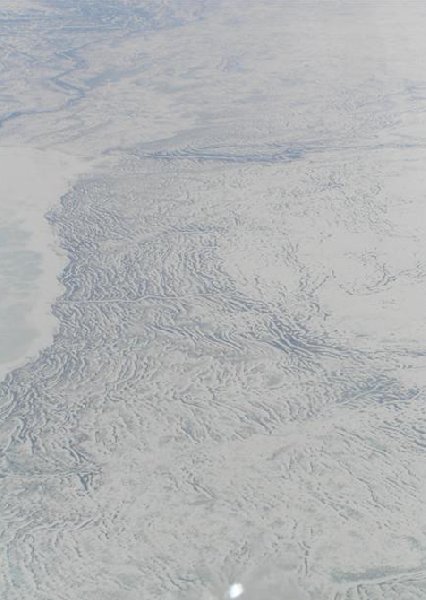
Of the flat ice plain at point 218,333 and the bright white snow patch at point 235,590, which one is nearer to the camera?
the bright white snow patch at point 235,590

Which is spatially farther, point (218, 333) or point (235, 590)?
point (218, 333)

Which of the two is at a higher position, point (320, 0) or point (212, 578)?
point (212, 578)

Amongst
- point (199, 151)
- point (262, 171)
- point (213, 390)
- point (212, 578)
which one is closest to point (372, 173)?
point (262, 171)

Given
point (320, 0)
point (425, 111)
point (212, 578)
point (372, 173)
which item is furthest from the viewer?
point (320, 0)

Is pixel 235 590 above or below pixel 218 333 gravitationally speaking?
above

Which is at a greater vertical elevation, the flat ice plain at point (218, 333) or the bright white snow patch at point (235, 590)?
the bright white snow patch at point (235, 590)

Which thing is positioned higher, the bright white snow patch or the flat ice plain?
the bright white snow patch

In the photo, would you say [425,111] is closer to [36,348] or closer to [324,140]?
[324,140]

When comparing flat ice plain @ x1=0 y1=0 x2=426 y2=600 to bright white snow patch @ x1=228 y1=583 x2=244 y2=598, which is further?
flat ice plain @ x1=0 y1=0 x2=426 y2=600
